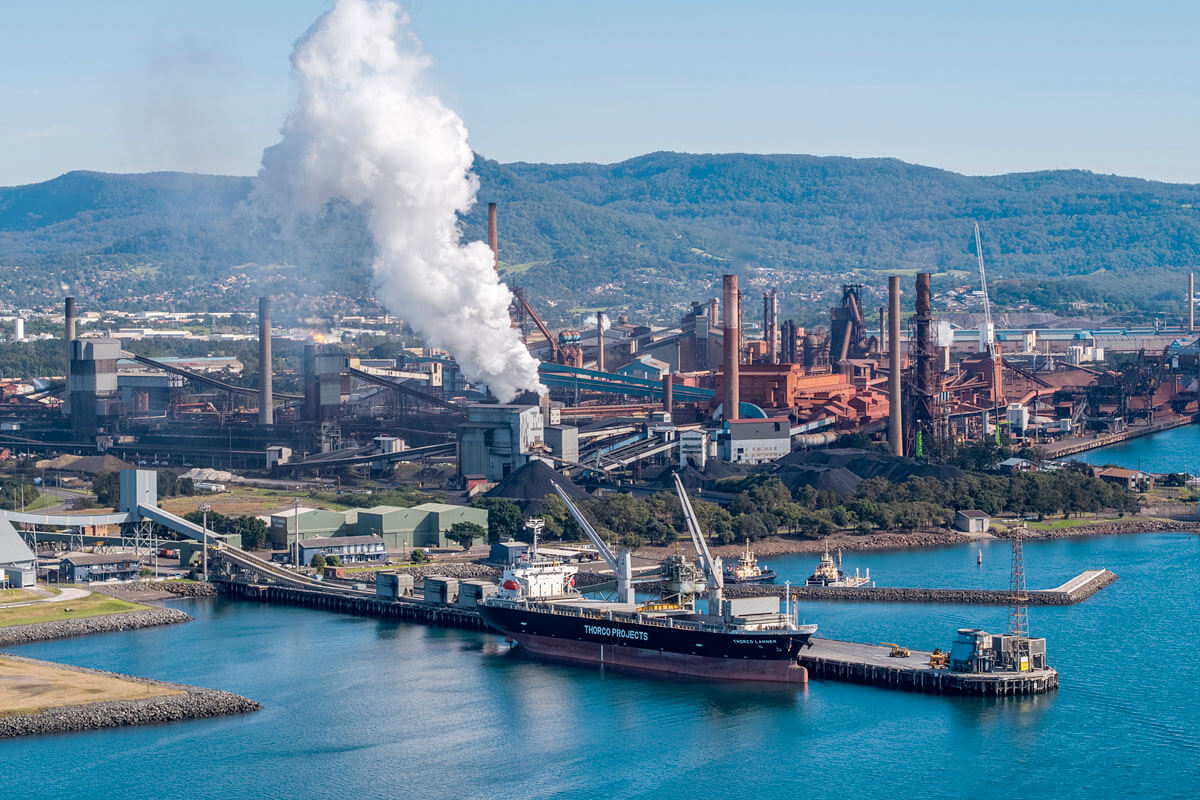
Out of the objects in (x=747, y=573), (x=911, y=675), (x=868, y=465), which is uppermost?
(x=868, y=465)

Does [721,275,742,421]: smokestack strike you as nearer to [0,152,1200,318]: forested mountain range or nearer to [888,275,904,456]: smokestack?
[888,275,904,456]: smokestack

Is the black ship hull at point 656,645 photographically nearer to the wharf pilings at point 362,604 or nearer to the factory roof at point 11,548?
the wharf pilings at point 362,604

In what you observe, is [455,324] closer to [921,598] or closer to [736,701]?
[921,598]

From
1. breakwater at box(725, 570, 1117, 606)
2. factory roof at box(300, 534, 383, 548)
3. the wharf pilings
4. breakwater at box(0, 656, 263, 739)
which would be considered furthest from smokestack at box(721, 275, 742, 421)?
breakwater at box(0, 656, 263, 739)

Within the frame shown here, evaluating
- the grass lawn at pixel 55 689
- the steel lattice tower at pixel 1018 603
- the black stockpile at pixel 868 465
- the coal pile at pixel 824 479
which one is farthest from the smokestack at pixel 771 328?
the grass lawn at pixel 55 689

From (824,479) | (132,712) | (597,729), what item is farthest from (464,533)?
(132,712)

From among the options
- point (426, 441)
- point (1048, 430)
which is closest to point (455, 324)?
point (426, 441)

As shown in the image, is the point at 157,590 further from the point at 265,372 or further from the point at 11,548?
the point at 265,372
